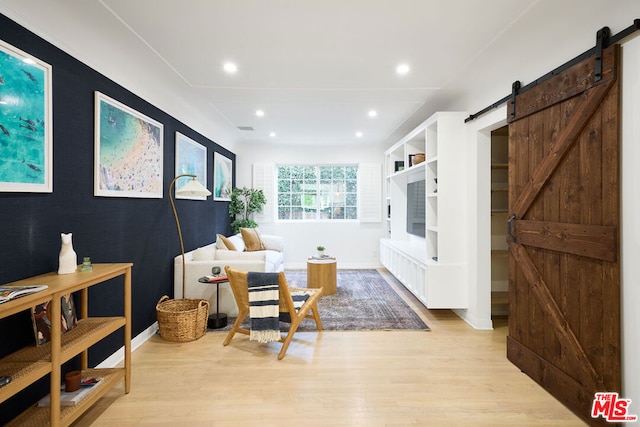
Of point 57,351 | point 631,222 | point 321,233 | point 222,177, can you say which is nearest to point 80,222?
point 57,351

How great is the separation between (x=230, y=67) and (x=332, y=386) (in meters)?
2.90

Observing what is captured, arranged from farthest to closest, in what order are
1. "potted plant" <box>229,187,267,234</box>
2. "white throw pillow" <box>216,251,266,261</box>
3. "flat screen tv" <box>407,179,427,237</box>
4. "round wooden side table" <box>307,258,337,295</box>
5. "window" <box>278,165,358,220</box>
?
"window" <box>278,165,358,220</box>, "potted plant" <box>229,187,267,234</box>, "round wooden side table" <box>307,258,337,295</box>, "flat screen tv" <box>407,179,427,237</box>, "white throw pillow" <box>216,251,266,261</box>

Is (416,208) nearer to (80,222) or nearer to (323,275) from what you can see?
(323,275)

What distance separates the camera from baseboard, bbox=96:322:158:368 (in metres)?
2.71

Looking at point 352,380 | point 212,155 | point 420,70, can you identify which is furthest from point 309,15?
point 212,155

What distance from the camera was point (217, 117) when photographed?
5.05m

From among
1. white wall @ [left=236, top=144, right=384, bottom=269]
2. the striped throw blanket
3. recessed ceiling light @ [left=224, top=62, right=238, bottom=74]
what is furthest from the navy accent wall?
white wall @ [left=236, top=144, right=384, bottom=269]

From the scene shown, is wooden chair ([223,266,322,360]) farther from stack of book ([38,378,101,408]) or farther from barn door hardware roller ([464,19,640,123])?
barn door hardware roller ([464,19,640,123])

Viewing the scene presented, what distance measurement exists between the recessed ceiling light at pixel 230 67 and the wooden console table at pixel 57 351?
199cm

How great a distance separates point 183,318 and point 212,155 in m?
3.04

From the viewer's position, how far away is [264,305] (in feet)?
9.86

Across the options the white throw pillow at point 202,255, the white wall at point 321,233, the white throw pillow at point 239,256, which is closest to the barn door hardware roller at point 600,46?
the white throw pillow at point 239,256
